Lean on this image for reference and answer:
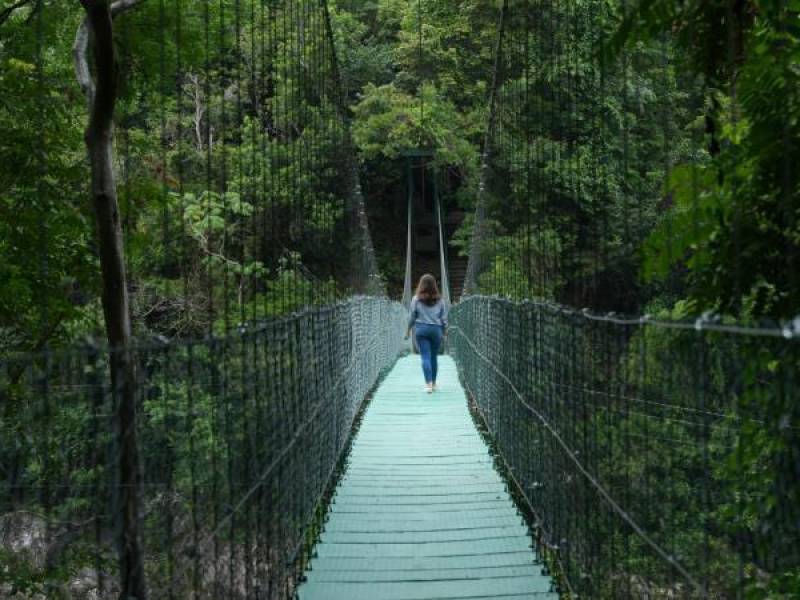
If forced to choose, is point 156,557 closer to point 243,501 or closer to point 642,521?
point 243,501

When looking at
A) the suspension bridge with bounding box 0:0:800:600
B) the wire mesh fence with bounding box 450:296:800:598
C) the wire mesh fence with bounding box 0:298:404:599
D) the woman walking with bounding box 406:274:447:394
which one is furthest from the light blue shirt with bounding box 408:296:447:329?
the wire mesh fence with bounding box 450:296:800:598

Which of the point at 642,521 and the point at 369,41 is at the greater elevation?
the point at 369,41

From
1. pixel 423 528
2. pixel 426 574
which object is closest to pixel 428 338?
pixel 423 528

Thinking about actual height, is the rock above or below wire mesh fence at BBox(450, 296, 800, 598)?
below

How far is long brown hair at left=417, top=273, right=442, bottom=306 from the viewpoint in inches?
233

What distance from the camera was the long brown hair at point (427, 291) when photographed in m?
5.91

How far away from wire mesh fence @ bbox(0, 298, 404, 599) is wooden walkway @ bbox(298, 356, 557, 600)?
0.65ft

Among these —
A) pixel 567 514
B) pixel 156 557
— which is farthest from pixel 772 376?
pixel 567 514

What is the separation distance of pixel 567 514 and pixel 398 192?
19470mm

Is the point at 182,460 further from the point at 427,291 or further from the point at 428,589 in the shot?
the point at 427,291

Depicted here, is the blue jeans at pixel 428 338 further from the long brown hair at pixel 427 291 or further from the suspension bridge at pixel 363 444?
the suspension bridge at pixel 363 444

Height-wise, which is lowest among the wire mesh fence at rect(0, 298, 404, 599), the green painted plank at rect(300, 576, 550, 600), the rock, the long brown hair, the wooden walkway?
the green painted plank at rect(300, 576, 550, 600)

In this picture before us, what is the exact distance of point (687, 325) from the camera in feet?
3.45

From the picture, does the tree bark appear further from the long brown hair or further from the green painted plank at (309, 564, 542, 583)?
the long brown hair
